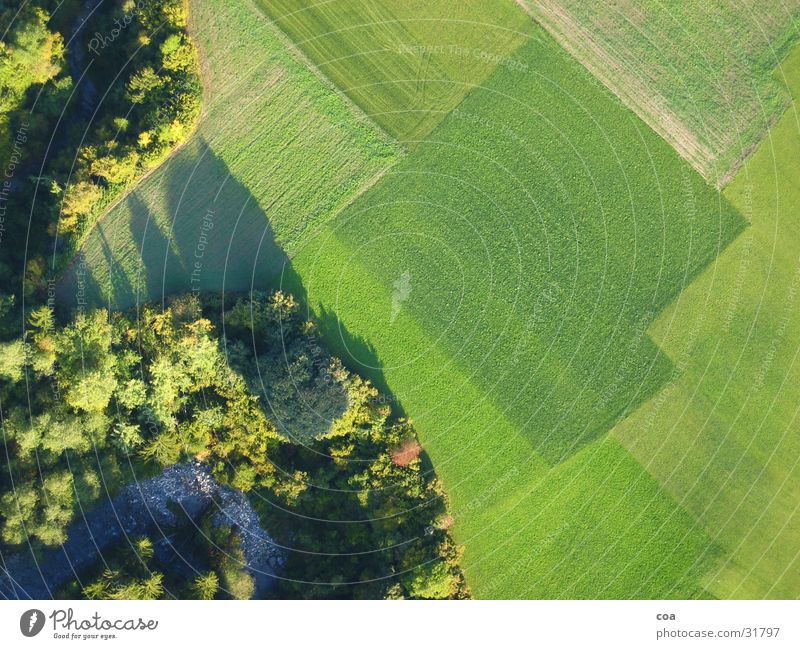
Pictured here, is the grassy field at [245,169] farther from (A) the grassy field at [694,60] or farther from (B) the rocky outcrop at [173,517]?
(A) the grassy field at [694,60]

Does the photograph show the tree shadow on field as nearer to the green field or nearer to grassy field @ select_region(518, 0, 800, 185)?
the green field

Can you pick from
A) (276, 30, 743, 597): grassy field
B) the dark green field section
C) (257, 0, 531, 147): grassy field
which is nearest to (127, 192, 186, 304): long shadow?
(276, 30, 743, 597): grassy field

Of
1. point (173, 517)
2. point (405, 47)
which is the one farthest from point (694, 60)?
point (173, 517)

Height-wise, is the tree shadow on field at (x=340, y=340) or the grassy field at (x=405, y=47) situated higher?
the grassy field at (x=405, y=47)

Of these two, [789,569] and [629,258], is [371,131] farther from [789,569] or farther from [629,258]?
[789,569]

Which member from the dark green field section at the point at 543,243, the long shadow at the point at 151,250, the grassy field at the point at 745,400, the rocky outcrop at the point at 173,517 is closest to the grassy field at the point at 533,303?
the dark green field section at the point at 543,243

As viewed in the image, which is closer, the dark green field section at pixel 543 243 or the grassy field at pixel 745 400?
the dark green field section at pixel 543 243

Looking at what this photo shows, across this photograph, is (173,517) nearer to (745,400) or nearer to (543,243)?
(543,243)

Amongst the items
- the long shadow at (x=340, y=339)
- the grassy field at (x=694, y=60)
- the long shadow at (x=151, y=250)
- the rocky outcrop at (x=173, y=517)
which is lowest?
the rocky outcrop at (x=173, y=517)
